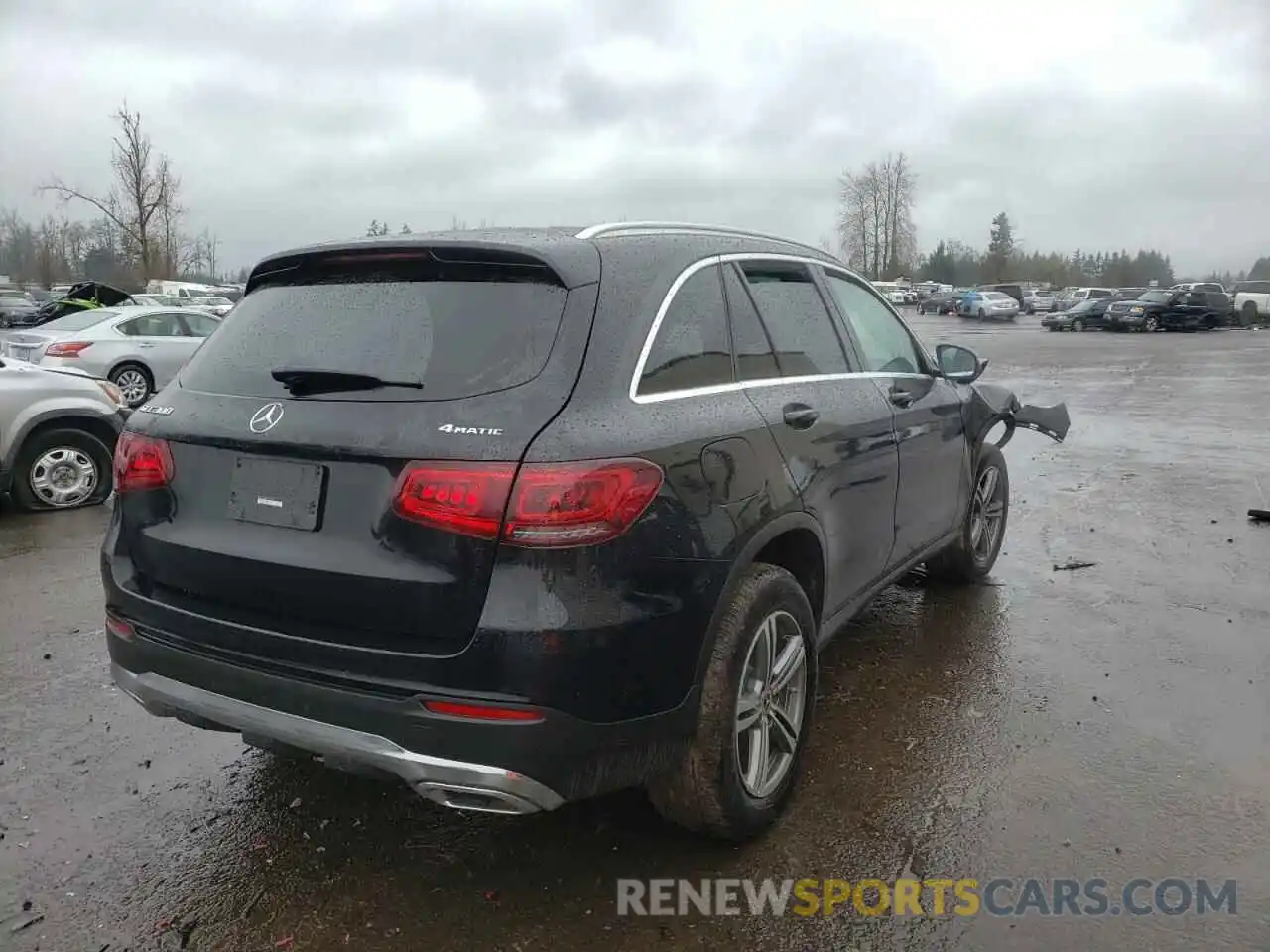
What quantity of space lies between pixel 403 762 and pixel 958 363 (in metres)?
3.86

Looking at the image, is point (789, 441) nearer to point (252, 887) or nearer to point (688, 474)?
point (688, 474)

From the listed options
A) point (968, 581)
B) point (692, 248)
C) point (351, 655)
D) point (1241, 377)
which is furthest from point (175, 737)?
point (1241, 377)

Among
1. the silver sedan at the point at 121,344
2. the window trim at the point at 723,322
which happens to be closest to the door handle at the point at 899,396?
the window trim at the point at 723,322

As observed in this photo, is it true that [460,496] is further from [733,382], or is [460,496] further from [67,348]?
[67,348]

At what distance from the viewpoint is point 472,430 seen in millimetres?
2453

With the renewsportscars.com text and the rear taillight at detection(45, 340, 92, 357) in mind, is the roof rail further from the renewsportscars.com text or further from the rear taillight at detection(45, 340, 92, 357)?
the rear taillight at detection(45, 340, 92, 357)

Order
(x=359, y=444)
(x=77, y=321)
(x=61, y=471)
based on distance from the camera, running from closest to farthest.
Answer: (x=359, y=444) → (x=61, y=471) → (x=77, y=321)

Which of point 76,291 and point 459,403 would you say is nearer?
point 459,403

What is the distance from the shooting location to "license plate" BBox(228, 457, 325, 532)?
102 inches

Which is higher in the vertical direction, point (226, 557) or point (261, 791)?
point (226, 557)

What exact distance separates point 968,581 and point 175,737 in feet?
13.6

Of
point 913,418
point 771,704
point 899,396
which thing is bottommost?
point 771,704

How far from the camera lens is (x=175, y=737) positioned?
3.78m

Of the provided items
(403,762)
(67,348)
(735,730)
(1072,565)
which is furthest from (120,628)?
(67,348)
